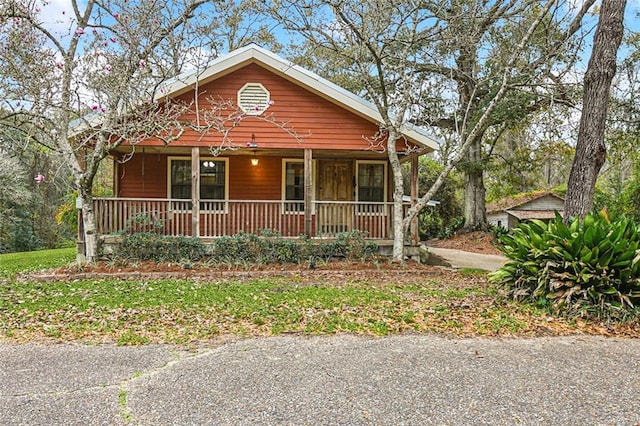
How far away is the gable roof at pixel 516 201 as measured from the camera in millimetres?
23703

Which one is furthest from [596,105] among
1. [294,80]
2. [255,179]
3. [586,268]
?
[255,179]

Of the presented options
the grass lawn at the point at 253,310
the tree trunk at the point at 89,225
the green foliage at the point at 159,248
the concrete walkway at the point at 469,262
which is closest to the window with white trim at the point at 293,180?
the green foliage at the point at 159,248

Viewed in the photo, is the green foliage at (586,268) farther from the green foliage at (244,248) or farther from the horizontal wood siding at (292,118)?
the horizontal wood siding at (292,118)

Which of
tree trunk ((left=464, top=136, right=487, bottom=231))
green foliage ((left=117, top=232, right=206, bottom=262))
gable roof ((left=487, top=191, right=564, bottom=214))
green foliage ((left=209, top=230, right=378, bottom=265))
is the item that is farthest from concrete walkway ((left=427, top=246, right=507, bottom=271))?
gable roof ((left=487, top=191, right=564, bottom=214))

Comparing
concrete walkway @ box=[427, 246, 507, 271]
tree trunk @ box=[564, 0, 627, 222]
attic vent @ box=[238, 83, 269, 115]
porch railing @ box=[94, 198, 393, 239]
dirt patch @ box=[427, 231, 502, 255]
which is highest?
attic vent @ box=[238, 83, 269, 115]

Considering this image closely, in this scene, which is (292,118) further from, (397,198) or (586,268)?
(586,268)

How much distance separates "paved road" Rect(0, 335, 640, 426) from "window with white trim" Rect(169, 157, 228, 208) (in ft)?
29.6

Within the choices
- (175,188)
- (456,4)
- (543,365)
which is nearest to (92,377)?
(543,365)

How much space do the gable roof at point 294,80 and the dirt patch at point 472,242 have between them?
26.5ft

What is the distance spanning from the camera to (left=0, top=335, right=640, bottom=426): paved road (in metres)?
3.14

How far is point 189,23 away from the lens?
34.6 ft

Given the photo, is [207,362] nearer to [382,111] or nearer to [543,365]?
[543,365]

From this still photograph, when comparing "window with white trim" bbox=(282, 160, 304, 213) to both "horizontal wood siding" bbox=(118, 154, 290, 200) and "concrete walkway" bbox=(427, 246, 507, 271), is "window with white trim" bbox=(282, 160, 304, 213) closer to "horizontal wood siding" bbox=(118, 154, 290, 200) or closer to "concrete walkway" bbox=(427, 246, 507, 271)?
"horizontal wood siding" bbox=(118, 154, 290, 200)

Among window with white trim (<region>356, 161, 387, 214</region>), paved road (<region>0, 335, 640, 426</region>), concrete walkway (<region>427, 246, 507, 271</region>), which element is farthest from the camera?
→ window with white trim (<region>356, 161, 387, 214</region>)
